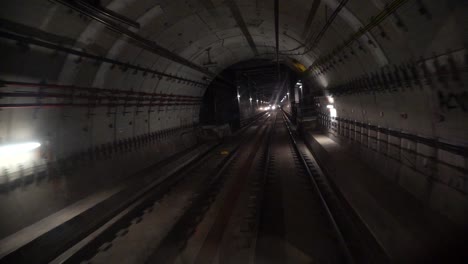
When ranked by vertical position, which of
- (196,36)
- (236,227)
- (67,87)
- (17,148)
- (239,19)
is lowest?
(236,227)

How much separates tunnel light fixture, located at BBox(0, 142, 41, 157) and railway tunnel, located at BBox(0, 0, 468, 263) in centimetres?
2

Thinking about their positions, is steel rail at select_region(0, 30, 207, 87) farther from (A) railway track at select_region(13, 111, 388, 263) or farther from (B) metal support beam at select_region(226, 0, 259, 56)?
(A) railway track at select_region(13, 111, 388, 263)

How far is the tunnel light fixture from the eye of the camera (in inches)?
195

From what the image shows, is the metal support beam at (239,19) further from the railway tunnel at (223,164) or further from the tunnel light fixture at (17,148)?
the tunnel light fixture at (17,148)

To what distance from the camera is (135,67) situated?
830 centimetres

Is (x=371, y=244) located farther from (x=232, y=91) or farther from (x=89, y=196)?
(x=232, y=91)

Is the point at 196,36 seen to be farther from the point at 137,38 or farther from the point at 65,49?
the point at 65,49

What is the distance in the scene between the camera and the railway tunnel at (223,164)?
3.99 m

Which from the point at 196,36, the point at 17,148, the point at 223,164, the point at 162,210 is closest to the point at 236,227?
the point at 162,210

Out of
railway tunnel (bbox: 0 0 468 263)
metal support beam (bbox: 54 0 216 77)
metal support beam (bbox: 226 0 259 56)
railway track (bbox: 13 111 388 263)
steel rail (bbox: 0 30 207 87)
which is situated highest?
metal support beam (bbox: 226 0 259 56)

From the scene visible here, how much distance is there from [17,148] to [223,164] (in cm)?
669

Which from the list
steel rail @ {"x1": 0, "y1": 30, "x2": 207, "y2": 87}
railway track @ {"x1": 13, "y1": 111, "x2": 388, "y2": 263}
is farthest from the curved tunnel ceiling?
railway track @ {"x1": 13, "y1": 111, "x2": 388, "y2": 263}

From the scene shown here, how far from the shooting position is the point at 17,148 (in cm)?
519

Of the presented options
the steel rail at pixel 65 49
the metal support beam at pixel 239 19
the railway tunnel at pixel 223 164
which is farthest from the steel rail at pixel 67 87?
the metal support beam at pixel 239 19
